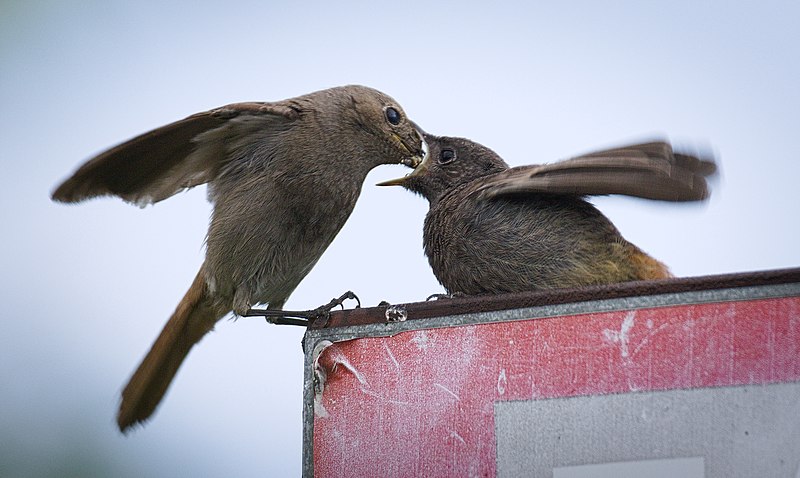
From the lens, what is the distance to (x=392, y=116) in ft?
14.5

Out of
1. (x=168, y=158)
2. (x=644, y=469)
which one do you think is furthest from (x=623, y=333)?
(x=168, y=158)

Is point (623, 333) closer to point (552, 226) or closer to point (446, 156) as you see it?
point (552, 226)

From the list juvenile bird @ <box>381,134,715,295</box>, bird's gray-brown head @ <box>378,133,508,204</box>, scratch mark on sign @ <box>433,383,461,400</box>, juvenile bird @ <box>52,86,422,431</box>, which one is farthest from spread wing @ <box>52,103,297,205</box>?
scratch mark on sign @ <box>433,383,461,400</box>

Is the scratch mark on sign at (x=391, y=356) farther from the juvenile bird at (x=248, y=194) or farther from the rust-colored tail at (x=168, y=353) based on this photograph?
the rust-colored tail at (x=168, y=353)

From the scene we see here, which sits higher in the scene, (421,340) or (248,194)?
(248,194)

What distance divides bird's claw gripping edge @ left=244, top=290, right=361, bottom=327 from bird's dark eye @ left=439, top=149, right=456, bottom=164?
2.63 feet

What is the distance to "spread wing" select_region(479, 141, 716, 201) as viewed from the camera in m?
2.81

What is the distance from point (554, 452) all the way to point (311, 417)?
75 cm

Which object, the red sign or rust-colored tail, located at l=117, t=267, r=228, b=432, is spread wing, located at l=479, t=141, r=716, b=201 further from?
rust-colored tail, located at l=117, t=267, r=228, b=432

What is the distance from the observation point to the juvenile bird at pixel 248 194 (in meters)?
3.91

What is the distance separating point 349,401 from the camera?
2.82m

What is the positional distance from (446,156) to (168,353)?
1.43 meters

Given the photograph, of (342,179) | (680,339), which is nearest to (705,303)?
(680,339)

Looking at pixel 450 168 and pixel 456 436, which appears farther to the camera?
pixel 450 168
